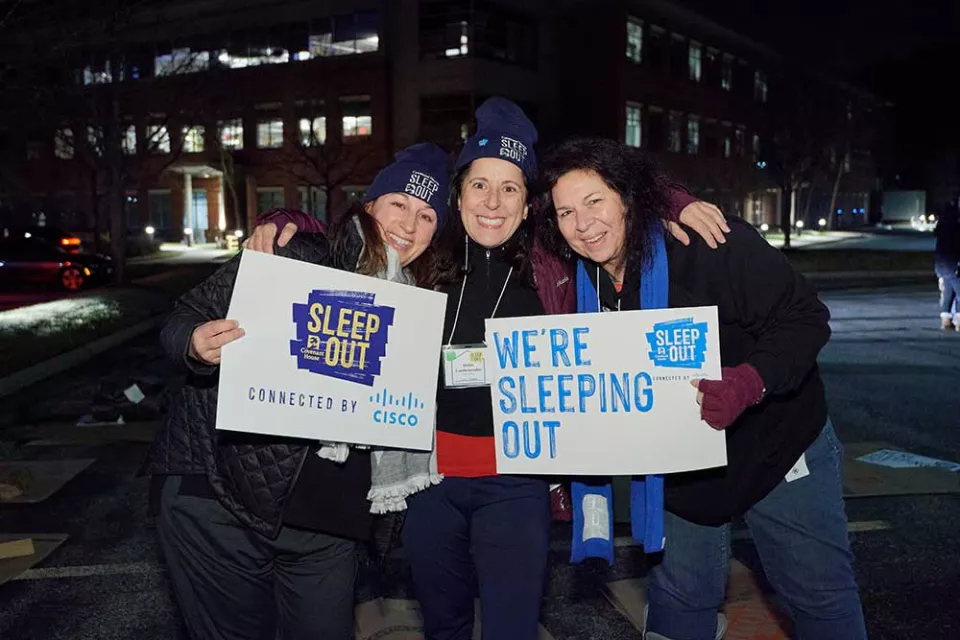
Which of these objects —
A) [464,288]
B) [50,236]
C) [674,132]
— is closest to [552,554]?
[464,288]

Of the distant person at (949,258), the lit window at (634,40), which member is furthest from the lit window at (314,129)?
the distant person at (949,258)

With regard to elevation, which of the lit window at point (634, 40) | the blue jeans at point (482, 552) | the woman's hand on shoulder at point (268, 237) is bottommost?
the blue jeans at point (482, 552)

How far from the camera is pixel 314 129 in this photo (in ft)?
139

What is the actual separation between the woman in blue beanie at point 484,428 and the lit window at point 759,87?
58.7 m

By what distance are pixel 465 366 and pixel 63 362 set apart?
1029 cm

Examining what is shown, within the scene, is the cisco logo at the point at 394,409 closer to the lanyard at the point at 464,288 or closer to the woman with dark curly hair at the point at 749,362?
the lanyard at the point at 464,288

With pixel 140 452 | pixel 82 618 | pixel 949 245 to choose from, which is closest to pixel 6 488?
pixel 140 452

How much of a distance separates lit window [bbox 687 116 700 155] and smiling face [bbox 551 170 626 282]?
164ft

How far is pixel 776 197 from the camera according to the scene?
61.6 metres

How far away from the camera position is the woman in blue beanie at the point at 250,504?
2.69 metres

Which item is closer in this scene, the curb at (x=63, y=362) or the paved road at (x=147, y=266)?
the curb at (x=63, y=362)

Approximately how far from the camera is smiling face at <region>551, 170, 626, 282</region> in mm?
2779

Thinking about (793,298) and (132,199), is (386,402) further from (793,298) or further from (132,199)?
(132,199)

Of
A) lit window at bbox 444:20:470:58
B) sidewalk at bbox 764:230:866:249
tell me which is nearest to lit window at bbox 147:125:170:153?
lit window at bbox 444:20:470:58
